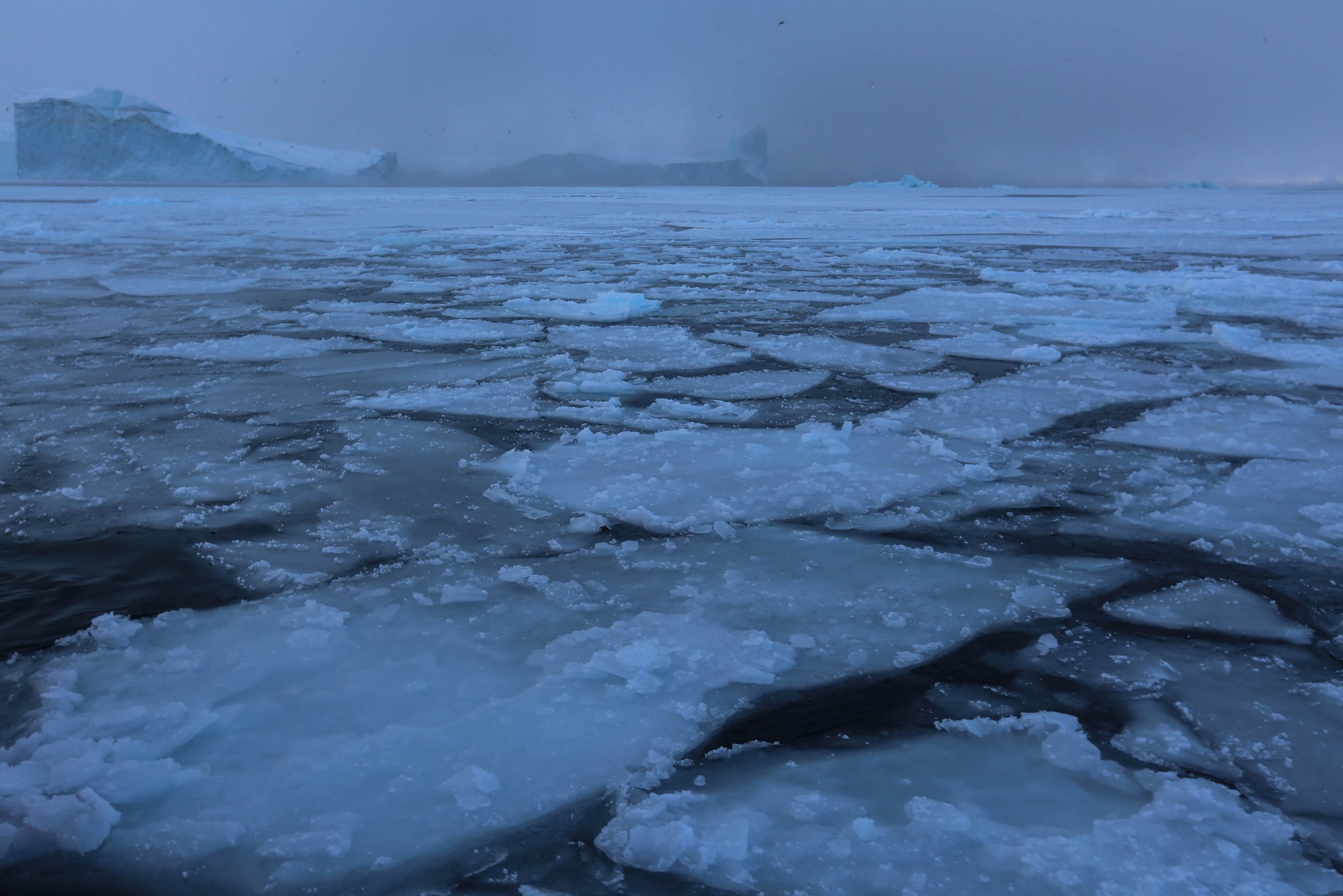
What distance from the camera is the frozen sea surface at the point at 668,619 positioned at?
111cm

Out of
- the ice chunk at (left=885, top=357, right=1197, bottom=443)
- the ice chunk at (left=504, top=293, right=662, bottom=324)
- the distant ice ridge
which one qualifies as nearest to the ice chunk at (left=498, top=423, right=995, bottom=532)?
the ice chunk at (left=885, top=357, right=1197, bottom=443)

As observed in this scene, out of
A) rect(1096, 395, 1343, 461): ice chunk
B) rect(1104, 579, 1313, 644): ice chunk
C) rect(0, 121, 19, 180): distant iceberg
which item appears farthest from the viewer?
rect(0, 121, 19, 180): distant iceberg

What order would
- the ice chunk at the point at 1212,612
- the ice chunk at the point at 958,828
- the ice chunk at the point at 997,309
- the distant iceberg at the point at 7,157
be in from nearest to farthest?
the ice chunk at the point at 958,828, the ice chunk at the point at 1212,612, the ice chunk at the point at 997,309, the distant iceberg at the point at 7,157

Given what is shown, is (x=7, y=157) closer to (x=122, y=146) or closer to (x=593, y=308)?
(x=122, y=146)

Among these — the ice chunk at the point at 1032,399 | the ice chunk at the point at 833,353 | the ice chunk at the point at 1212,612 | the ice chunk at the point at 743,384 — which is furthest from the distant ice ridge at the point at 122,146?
the ice chunk at the point at 1212,612

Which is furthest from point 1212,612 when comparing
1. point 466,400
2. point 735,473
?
point 466,400

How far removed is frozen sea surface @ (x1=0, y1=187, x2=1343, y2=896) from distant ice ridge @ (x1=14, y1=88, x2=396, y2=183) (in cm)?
5398

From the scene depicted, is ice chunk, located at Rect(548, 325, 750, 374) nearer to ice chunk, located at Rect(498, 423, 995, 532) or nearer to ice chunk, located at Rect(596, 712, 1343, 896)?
ice chunk, located at Rect(498, 423, 995, 532)

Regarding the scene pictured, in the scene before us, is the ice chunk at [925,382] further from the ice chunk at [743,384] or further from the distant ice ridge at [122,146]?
the distant ice ridge at [122,146]

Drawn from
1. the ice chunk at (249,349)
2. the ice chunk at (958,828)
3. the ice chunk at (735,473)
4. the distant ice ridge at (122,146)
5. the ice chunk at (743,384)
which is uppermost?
the distant ice ridge at (122,146)

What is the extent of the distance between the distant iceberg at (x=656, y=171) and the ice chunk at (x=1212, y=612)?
66907 millimetres

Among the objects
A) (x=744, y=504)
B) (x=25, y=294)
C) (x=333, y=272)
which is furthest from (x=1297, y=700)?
(x=333, y=272)

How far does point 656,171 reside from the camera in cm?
6894

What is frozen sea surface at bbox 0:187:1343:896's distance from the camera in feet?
3.65
